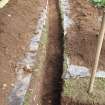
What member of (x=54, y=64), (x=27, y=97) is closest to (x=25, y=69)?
(x=27, y=97)

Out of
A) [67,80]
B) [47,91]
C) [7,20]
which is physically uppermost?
[7,20]

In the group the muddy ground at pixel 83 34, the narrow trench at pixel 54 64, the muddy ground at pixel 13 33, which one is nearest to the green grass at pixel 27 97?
the muddy ground at pixel 13 33

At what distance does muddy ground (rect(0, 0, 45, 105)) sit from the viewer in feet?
13.8

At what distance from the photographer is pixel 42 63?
5.16 meters

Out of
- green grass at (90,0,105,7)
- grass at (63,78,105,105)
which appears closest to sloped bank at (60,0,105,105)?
grass at (63,78,105,105)

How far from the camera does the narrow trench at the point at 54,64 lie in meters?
4.64

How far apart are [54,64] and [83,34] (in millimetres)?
863

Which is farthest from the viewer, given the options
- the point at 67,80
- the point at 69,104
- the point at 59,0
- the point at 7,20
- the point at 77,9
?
the point at 59,0

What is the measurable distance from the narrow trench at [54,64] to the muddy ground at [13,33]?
47 centimetres

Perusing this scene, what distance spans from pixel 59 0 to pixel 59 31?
164 cm

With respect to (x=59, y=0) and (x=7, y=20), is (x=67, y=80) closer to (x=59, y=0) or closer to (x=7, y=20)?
(x=7, y=20)

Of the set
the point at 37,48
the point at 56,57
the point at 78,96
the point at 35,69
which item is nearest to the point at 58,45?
the point at 56,57

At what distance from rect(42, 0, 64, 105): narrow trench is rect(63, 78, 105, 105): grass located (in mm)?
284

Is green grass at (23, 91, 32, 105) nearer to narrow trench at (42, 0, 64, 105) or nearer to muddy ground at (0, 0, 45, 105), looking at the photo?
muddy ground at (0, 0, 45, 105)
